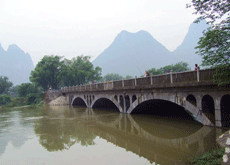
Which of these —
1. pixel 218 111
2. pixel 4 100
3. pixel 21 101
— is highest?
pixel 218 111

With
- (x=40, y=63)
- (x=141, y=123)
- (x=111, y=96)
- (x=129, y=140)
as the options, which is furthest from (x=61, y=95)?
(x=129, y=140)

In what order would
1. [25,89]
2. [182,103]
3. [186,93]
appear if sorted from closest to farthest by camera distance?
[186,93], [182,103], [25,89]

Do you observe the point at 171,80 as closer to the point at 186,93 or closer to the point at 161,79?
the point at 161,79

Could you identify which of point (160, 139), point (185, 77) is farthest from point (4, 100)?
point (185, 77)

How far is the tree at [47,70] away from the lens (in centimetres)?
5697

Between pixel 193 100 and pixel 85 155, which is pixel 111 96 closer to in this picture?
pixel 193 100

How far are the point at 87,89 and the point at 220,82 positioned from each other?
2417 cm

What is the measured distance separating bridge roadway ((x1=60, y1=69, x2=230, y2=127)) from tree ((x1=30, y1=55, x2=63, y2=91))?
38.5 metres

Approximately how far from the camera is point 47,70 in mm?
56844

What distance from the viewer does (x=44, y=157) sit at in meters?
10.9

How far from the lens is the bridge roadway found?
1148cm

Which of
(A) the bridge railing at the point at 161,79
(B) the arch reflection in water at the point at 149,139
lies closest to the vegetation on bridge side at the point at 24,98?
(B) the arch reflection in water at the point at 149,139

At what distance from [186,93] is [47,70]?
49.0 meters

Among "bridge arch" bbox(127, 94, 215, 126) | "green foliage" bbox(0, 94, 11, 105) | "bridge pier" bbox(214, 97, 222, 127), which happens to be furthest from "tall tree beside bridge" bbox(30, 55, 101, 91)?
"bridge pier" bbox(214, 97, 222, 127)
